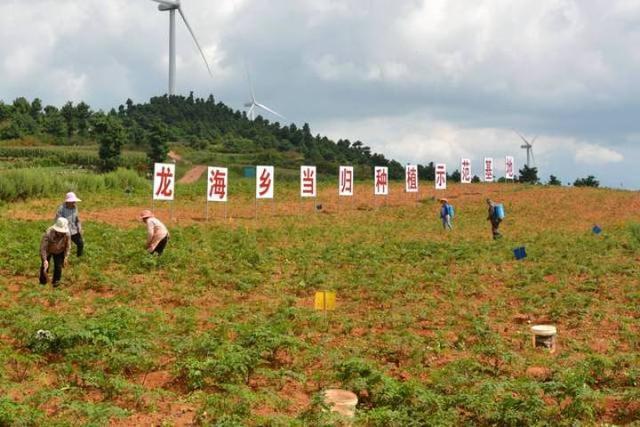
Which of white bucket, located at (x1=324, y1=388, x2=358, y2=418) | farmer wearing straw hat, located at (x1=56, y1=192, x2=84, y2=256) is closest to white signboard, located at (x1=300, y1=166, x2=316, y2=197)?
farmer wearing straw hat, located at (x1=56, y1=192, x2=84, y2=256)

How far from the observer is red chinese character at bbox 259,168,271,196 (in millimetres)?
29750

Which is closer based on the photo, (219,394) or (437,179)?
(219,394)

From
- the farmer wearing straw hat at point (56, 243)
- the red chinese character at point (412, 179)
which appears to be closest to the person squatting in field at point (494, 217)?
the farmer wearing straw hat at point (56, 243)

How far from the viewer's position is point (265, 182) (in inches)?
1174

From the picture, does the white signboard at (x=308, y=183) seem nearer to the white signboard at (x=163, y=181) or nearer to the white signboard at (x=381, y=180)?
the white signboard at (x=381, y=180)

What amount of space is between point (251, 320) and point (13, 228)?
12.4 meters

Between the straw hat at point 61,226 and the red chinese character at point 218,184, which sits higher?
the red chinese character at point 218,184

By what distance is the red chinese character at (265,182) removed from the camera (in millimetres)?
29750

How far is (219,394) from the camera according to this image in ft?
25.8

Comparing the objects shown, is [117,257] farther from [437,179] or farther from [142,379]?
[437,179]

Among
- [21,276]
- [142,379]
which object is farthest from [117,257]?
[142,379]

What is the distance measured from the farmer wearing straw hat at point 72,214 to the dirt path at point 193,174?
38.4 meters

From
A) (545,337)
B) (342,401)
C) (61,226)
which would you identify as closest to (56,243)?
(61,226)

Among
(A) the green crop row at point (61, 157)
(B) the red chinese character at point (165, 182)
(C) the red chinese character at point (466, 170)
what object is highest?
(A) the green crop row at point (61, 157)
